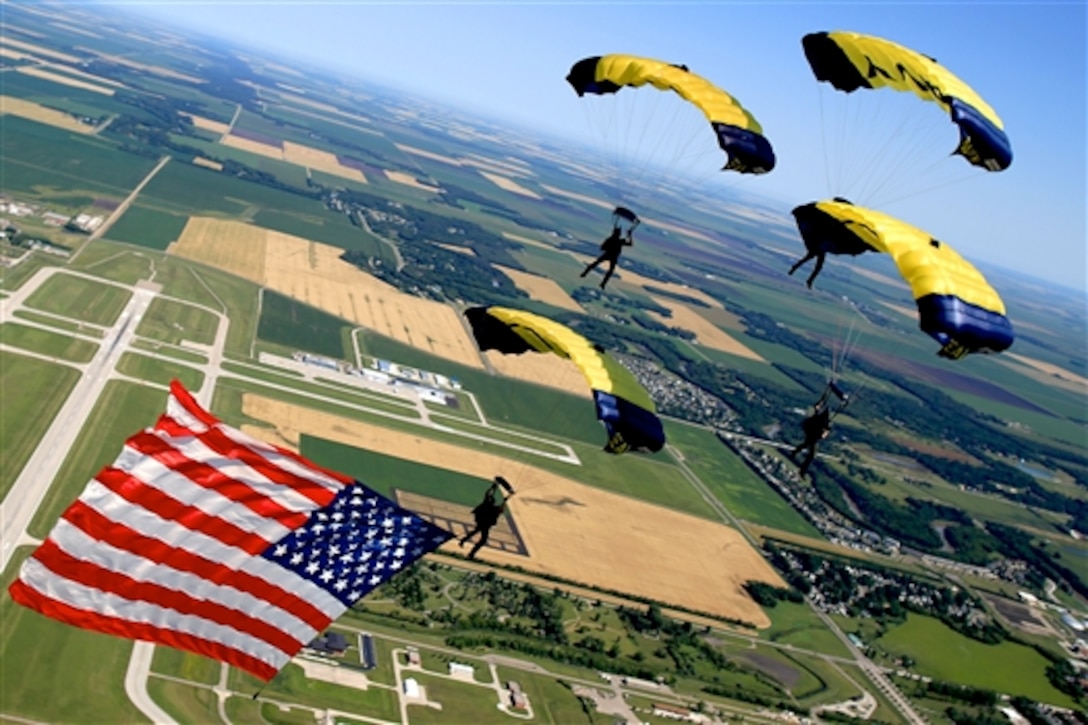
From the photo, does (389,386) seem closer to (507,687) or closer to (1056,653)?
(507,687)

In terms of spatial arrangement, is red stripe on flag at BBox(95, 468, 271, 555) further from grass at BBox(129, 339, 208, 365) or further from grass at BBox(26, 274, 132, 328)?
grass at BBox(26, 274, 132, 328)

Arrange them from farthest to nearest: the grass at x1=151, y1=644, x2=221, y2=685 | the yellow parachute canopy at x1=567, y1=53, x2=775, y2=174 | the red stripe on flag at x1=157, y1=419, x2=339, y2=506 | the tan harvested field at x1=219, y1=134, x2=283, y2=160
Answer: the tan harvested field at x1=219, y1=134, x2=283, y2=160, the grass at x1=151, y1=644, x2=221, y2=685, the yellow parachute canopy at x1=567, y1=53, x2=775, y2=174, the red stripe on flag at x1=157, y1=419, x2=339, y2=506

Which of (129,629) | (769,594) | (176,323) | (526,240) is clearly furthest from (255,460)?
(526,240)

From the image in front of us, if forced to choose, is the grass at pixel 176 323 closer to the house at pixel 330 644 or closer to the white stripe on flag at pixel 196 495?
the house at pixel 330 644

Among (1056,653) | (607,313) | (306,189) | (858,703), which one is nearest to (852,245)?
(858,703)

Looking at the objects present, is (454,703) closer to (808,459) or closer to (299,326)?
(808,459)

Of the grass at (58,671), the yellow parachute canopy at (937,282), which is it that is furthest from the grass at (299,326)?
the yellow parachute canopy at (937,282)

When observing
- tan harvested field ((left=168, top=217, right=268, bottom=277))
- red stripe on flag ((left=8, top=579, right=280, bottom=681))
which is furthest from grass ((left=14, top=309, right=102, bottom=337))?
red stripe on flag ((left=8, top=579, right=280, bottom=681))
